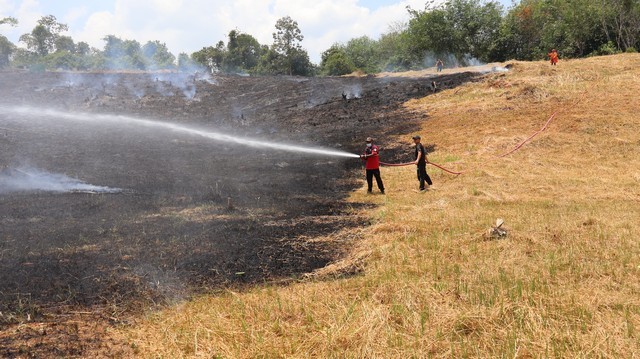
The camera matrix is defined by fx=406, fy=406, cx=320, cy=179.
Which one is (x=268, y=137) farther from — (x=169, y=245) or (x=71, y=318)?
(x=71, y=318)

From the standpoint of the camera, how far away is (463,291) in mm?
4844

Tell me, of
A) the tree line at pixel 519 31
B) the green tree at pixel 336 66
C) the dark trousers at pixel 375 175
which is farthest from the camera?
the green tree at pixel 336 66

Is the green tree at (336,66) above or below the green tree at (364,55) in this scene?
below

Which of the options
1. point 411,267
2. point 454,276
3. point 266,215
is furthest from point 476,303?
point 266,215

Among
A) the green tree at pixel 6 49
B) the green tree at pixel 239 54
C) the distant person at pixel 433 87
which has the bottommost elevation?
the distant person at pixel 433 87

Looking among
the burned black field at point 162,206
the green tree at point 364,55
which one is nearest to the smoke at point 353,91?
the burned black field at point 162,206

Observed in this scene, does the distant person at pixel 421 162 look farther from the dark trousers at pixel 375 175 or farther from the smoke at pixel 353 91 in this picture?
the smoke at pixel 353 91

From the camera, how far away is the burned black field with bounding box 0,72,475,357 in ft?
18.0

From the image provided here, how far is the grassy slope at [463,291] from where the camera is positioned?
3.91 meters

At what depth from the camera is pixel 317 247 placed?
285 inches

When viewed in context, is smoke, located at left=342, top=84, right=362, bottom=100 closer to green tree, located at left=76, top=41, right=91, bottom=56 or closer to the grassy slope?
the grassy slope

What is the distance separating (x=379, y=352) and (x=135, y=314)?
3.01 m

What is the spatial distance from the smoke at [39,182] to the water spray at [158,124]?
8.39m

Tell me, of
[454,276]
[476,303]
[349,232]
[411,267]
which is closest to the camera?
[476,303]
